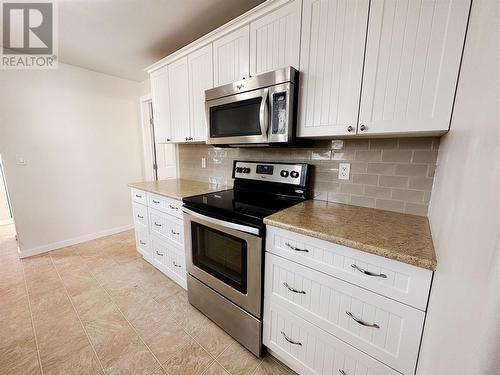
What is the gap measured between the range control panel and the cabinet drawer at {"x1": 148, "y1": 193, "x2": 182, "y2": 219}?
23.8 inches

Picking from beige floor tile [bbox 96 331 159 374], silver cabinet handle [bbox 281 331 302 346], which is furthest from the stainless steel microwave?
beige floor tile [bbox 96 331 159 374]

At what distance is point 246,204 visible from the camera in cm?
152

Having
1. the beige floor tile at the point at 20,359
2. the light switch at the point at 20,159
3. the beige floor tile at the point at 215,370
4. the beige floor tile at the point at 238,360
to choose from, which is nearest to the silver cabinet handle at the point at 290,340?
the beige floor tile at the point at 238,360

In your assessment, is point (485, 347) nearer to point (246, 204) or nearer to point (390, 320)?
point (390, 320)

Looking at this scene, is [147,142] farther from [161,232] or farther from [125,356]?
[125,356]

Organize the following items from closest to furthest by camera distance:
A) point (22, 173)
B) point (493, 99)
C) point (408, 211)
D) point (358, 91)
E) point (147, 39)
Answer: point (493, 99)
point (358, 91)
point (408, 211)
point (147, 39)
point (22, 173)

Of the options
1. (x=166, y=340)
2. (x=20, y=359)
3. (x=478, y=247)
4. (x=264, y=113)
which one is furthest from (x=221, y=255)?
(x=20, y=359)

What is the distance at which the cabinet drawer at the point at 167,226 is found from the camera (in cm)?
189

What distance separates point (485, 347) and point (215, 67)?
2.05 meters

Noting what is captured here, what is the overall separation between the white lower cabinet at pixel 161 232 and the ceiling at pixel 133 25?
61.4 inches

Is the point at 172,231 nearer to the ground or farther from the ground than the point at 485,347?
nearer to the ground

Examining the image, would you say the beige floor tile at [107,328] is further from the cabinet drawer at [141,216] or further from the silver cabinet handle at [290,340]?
the silver cabinet handle at [290,340]

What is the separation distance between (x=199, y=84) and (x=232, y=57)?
448 mm

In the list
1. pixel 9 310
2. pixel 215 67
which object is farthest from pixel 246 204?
pixel 9 310
